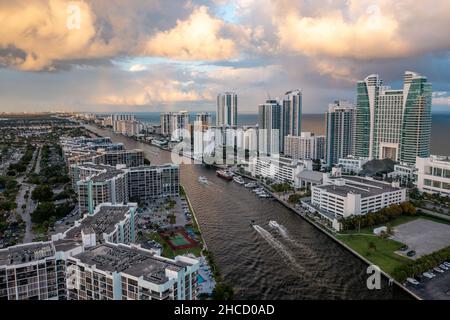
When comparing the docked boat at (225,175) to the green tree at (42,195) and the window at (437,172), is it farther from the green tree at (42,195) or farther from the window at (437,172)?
the window at (437,172)

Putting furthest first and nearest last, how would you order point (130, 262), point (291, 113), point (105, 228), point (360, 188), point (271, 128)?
point (291, 113), point (271, 128), point (360, 188), point (105, 228), point (130, 262)

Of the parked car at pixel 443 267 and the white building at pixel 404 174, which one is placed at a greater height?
the white building at pixel 404 174

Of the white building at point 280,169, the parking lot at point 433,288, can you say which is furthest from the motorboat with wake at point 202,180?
the parking lot at point 433,288

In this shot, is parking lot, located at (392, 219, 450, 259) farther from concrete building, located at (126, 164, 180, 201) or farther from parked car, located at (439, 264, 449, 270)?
concrete building, located at (126, 164, 180, 201)

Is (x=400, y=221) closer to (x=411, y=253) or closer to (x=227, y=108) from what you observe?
(x=411, y=253)

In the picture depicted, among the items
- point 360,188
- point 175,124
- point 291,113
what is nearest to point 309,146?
point 291,113
